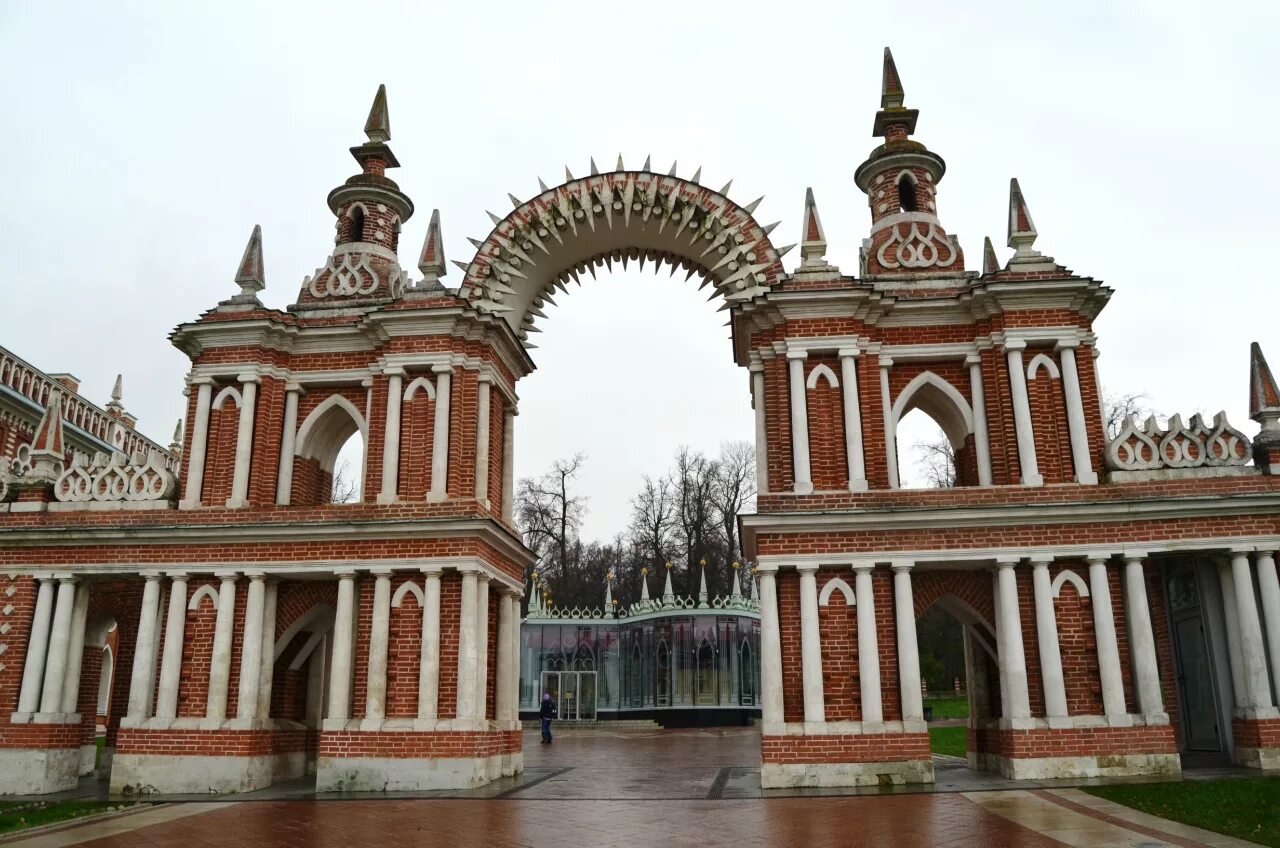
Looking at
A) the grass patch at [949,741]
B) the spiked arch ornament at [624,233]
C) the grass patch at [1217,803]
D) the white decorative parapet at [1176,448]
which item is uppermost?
the spiked arch ornament at [624,233]

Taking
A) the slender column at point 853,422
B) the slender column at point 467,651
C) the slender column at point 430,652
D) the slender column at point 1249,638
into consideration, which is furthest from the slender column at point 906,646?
the slender column at point 430,652

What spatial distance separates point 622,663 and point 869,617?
20.6 meters

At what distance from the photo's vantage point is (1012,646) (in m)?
14.5

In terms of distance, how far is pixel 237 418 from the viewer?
56.1ft

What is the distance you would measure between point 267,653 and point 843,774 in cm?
953

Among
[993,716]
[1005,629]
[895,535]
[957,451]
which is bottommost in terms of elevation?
[993,716]

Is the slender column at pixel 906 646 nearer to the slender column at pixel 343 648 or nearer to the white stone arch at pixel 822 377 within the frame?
the white stone arch at pixel 822 377

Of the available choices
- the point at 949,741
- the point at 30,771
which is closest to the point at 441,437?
the point at 30,771

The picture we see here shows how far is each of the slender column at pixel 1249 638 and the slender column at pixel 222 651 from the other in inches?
627

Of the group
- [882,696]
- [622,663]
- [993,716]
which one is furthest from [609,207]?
[622,663]

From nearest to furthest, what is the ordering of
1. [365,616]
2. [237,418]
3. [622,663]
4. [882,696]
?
[882,696] < [365,616] < [237,418] < [622,663]

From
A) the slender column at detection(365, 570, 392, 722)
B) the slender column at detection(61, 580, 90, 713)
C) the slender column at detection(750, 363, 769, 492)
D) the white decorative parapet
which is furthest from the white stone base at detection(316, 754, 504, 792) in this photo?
the white decorative parapet

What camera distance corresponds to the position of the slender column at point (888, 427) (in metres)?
15.8

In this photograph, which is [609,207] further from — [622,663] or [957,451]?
[622,663]
